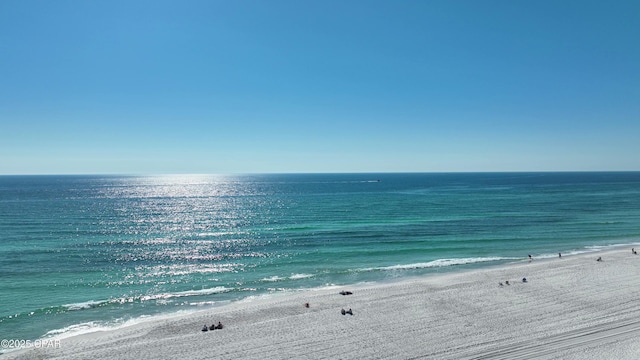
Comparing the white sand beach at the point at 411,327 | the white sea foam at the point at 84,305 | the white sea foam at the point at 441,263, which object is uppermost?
the white sand beach at the point at 411,327

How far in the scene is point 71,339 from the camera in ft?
64.2

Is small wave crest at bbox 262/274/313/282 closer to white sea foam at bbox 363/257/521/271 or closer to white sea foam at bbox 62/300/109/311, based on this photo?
white sea foam at bbox 363/257/521/271

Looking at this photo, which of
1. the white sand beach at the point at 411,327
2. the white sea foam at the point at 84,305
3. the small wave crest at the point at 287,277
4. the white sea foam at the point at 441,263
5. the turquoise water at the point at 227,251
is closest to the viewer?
the white sand beach at the point at 411,327

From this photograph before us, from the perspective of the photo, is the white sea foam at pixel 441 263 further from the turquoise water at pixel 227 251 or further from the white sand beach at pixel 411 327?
the white sand beach at pixel 411 327

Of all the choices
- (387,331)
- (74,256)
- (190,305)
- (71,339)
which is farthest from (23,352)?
(74,256)

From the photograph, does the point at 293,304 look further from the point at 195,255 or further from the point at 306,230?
the point at 306,230

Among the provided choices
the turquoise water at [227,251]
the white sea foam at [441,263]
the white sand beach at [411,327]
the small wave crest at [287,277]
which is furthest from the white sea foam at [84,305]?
the white sea foam at [441,263]

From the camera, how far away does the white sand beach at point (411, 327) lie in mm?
17500

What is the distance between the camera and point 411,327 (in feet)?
66.1

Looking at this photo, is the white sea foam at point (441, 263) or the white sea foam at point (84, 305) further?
the white sea foam at point (441, 263)

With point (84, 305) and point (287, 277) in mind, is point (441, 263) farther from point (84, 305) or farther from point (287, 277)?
point (84, 305)

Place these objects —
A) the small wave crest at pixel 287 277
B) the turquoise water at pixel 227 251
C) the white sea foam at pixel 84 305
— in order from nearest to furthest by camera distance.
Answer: the white sea foam at pixel 84 305, the turquoise water at pixel 227 251, the small wave crest at pixel 287 277

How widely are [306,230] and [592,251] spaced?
35.5m

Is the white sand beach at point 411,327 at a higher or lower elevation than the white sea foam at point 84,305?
higher
